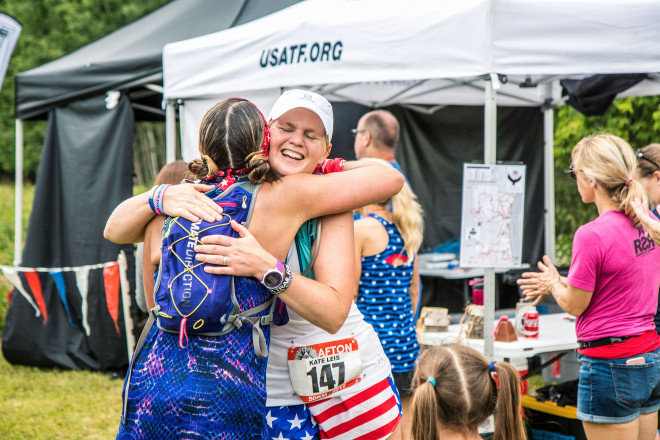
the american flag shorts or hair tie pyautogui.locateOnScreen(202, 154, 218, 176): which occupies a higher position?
hair tie pyautogui.locateOnScreen(202, 154, 218, 176)

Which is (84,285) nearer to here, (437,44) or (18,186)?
(18,186)

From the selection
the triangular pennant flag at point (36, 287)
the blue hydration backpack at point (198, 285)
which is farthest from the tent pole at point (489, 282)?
the triangular pennant flag at point (36, 287)

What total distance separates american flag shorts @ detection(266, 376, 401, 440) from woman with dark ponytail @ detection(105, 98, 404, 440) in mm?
314

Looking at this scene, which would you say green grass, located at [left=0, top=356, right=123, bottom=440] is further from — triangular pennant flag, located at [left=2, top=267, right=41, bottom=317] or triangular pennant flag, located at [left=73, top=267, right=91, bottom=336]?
A: triangular pennant flag, located at [left=2, top=267, right=41, bottom=317]

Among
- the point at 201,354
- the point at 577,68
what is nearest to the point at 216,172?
the point at 201,354

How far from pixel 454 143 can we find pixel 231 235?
5675mm

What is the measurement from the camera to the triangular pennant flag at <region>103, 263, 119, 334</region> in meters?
5.54

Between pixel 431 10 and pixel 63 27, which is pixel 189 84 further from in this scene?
pixel 63 27

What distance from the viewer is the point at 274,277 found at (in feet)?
5.15

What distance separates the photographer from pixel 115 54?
5.95 metres

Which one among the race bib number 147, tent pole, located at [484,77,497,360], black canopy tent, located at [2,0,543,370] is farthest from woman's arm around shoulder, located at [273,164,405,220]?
black canopy tent, located at [2,0,543,370]

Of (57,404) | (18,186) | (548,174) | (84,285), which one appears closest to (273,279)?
(57,404)

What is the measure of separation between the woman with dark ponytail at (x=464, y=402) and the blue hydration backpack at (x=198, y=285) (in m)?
0.56

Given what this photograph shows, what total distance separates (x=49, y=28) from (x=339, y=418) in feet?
93.3
